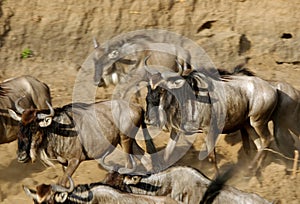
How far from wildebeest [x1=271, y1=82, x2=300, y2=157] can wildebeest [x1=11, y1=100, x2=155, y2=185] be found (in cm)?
233

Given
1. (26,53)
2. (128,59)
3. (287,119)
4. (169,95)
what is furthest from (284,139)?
(26,53)

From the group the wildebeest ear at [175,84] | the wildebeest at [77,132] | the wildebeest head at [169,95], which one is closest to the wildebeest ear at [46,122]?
the wildebeest at [77,132]

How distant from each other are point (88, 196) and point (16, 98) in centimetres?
314

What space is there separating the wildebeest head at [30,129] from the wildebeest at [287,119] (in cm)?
374

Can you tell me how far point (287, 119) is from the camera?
11578 mm

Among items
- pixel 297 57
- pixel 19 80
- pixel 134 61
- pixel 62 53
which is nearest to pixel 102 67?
pixel 134 61

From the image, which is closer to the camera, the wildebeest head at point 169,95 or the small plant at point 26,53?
the wildebeest head at point 169,95

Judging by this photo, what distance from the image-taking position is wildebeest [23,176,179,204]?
816 cm

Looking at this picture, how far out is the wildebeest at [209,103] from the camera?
10.8m

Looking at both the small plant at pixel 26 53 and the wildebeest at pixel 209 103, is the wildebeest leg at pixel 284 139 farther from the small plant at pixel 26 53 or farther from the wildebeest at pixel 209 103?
the small plant at pixel 26 53

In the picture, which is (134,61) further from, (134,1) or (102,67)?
(134,1)

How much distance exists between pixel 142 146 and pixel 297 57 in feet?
15.4

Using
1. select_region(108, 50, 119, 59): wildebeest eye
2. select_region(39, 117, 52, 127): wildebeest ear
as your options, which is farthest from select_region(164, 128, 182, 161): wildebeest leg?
select_region(108, 50, 119, 59): wildebeest eye

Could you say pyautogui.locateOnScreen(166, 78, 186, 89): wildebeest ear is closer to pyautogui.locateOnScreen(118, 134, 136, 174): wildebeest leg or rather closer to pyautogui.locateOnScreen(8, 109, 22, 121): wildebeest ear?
pyautogui.locateOnScreen(118, 134, 136, 174): wildebeest leg
